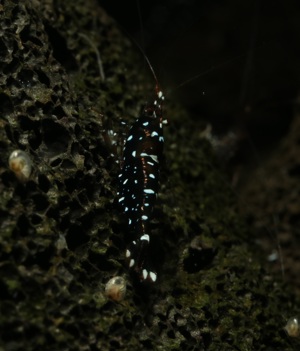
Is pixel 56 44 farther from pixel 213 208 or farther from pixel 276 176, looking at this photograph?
pixel 276 176

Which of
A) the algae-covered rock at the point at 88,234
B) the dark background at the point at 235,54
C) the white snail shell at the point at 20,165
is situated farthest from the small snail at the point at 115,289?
the dark background at the point at 235,54

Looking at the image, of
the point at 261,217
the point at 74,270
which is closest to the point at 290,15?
the point at 261,217

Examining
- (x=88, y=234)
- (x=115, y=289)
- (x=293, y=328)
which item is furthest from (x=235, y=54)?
(x=115, y=289)

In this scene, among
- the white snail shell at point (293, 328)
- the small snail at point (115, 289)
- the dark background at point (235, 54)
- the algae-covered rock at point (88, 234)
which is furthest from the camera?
the dark background at point (235, 54)

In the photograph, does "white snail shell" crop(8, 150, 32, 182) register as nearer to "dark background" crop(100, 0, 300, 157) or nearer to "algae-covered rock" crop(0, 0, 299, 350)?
"algae-covered rock" crop(0, 0, 299, 350)

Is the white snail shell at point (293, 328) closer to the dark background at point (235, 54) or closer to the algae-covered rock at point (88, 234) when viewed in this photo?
the algae-covered rock at point (88, 234)
